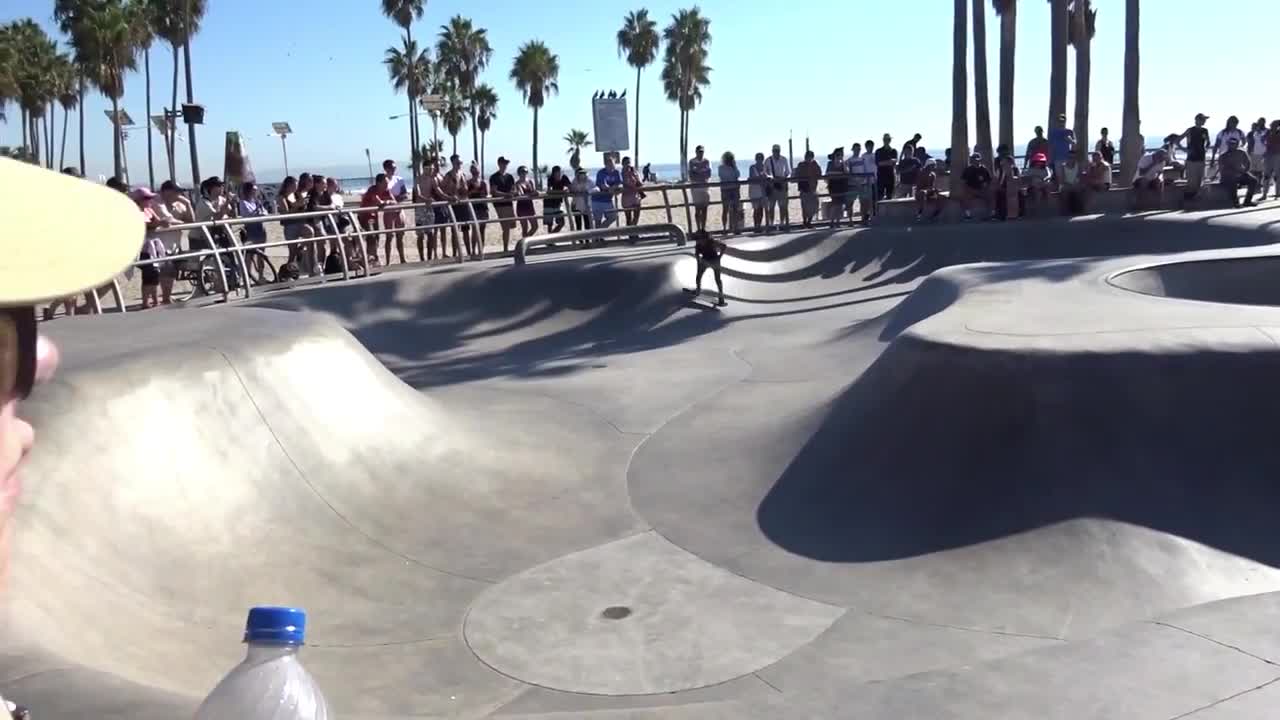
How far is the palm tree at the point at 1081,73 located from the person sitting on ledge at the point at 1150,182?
3.38m

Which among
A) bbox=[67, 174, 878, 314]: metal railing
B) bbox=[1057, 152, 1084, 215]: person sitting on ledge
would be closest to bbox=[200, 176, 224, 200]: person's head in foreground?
bbox=[67, 174, 878, 314]: metal railing

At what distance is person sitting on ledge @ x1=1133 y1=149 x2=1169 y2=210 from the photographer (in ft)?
58.3

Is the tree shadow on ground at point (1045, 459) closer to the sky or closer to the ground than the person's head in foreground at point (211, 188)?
closer to the ground

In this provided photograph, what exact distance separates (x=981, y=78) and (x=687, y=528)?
1876 cm

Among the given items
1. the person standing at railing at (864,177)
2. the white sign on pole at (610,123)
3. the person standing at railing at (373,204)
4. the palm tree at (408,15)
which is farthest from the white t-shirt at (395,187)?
the palm tree at (408,15)

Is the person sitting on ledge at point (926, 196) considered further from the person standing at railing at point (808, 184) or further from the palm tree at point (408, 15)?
the palm tree at point (408, 15)

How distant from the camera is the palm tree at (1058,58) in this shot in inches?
846

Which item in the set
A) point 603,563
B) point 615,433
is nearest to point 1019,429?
point 603,563

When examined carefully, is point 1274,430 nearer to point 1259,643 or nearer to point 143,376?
point 1259,643

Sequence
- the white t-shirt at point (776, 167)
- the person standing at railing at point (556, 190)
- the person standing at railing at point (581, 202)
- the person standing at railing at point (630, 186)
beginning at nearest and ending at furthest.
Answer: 1. the person standing at railing at point (556, 190)
2. the person standing at railing at point (630, 186)
3. the person standing at railing at point (581, 202)
4. the white t-shirt at point (776, 167)

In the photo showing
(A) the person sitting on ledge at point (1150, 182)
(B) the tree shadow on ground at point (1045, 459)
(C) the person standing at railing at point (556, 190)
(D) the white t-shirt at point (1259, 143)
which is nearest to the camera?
(B) the tree shadow on ground at point (1045, 459)

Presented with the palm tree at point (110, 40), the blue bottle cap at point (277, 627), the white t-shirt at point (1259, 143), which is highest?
the palm tree at point (110, 40)

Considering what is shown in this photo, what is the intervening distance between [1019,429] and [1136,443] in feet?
2.31

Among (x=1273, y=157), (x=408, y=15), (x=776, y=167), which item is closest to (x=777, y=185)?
(x=776, y=167)
